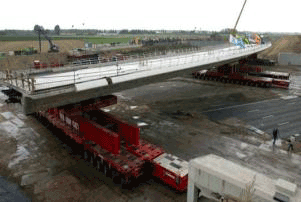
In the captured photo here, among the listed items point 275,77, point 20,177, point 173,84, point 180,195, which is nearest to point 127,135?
point 180,195

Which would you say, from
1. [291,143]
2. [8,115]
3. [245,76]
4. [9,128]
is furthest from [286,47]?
[9,128]

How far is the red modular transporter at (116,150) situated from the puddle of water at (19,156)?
3.37 m

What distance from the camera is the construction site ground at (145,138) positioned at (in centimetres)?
1473

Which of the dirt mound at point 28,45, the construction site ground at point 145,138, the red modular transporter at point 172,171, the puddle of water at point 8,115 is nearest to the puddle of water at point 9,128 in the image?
the construction site ground at point 145,138

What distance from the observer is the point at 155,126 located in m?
25.4

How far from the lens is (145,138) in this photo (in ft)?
73.6

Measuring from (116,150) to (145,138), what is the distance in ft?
21.5

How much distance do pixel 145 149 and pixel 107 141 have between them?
278 centimetres

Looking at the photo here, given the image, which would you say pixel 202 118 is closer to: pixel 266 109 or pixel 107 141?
pixel 266 109

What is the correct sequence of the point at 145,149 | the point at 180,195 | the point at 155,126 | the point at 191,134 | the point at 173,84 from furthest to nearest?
the point at 173,84 → the point at 155,126 → the point at 191,134 → the point at 145,149 → the point at 180,195

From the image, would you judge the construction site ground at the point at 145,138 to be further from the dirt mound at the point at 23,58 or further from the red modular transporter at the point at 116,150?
the dirt mound at the point at 23,58

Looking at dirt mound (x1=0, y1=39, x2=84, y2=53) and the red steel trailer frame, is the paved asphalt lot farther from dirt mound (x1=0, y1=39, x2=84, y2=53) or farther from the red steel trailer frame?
dirt mound (x1=0, y1=39, x2=84, y2=53)

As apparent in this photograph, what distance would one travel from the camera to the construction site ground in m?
14.7

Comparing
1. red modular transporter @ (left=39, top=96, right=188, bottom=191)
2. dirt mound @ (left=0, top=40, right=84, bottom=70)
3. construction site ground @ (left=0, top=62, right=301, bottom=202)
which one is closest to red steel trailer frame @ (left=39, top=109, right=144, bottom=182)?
red modular transporter @ (left=39, top=96, right=188, bottom=191)
